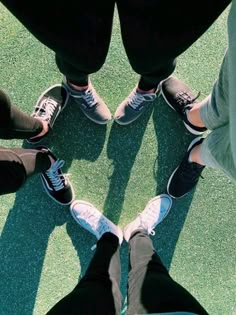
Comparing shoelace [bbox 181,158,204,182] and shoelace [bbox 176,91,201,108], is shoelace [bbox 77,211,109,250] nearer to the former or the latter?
shoelace [bbox 181,158,204,182]

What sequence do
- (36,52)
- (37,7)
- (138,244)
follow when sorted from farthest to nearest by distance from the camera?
(36,52) < (138,244) < (37,7)

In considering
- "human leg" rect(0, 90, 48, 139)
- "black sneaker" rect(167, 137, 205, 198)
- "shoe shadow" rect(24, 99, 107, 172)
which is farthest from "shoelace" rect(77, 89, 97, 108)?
"black sneaker" rect(167, 137, 205, 198)

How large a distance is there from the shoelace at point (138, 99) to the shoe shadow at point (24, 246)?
0.52 meters

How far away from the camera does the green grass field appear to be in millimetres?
1792

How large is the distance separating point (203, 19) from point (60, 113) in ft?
3.07

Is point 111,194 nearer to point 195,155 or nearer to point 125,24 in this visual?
point 195,155

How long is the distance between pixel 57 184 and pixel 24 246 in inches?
12.4

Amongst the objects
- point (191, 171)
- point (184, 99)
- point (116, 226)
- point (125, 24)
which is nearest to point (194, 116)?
point (184, 99)

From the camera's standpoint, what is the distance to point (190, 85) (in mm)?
1820

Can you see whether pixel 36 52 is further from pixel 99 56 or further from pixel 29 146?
pixel 99 56

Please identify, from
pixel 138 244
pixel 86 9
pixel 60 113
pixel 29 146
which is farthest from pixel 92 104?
pixel 86 9

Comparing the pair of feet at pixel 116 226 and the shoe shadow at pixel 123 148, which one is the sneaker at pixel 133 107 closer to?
the shoe shadow at pixel 123 148

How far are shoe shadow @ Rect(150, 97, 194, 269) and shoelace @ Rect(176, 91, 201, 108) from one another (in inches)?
3.2

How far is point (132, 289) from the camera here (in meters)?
1.35
